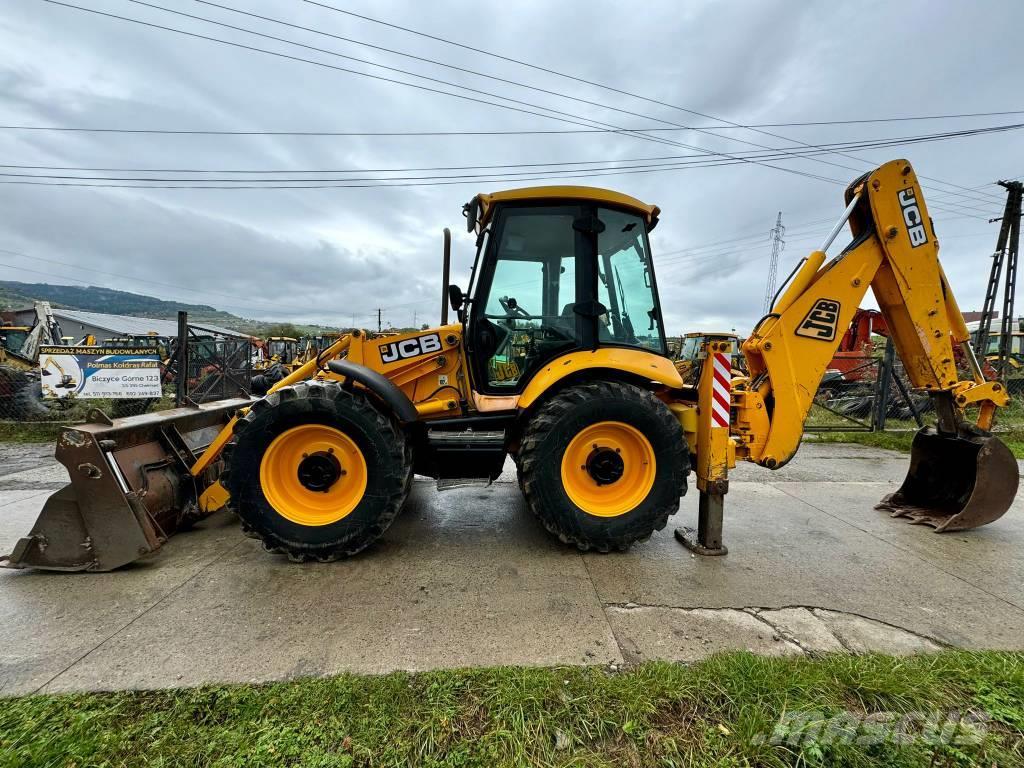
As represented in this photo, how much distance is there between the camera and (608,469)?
3184 mm

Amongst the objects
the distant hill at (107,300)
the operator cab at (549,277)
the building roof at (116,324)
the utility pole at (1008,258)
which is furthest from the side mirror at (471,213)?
the distant hill at (107,300)

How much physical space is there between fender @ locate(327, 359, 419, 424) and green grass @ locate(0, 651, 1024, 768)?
1528 millimetres

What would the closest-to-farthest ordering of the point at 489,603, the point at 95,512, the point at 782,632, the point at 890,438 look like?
the point at 782,632 → the point at 489,603 → the point at 95,512 → the point at 890,438

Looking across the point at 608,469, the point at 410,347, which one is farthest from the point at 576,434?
the point at 410,347

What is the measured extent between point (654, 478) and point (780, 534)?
1419mm

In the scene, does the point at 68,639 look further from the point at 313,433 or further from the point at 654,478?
the point at 654,478

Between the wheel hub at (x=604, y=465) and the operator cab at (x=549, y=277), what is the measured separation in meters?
0.74

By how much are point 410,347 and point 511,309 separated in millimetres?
814

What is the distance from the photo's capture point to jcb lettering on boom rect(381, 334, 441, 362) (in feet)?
11.3

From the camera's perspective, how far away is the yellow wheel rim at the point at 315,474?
3.05m

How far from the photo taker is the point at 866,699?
1.83 metres

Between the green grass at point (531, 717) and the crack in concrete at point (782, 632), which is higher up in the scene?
the green grass at point (531, 717)

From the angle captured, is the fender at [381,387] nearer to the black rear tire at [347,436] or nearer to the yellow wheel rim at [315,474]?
the black rear tire at [347,436]

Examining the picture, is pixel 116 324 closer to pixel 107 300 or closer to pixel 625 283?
pixel 625 283
